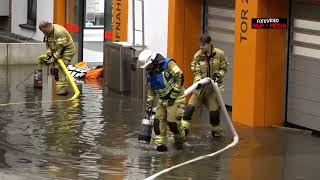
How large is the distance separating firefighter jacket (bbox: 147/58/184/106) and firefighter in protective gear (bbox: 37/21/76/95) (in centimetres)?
583

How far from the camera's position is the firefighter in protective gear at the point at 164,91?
455 inches

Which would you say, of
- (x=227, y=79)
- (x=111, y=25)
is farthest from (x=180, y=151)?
(x=111, y=25)

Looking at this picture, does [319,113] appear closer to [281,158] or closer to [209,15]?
[281,158]

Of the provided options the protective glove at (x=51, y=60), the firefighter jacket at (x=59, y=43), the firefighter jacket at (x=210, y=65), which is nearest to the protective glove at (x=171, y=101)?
the firefighter jacket at (x=210, y=65)

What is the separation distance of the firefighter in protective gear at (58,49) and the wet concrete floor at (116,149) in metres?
1.24

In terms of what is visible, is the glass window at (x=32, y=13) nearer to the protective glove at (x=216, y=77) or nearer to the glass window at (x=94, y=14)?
the glass window at (x=94, y=14)

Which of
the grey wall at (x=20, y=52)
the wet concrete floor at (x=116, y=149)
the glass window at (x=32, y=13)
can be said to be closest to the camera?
the wet concrete floor at (x=116, y=149)

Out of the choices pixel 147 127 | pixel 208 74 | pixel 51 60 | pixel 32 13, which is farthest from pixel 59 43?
pixel 32 13

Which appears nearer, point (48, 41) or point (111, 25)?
point (48, 41)

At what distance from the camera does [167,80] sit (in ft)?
38.2

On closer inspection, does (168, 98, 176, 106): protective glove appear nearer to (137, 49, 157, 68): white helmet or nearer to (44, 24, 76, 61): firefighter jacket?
(137, 49, 157, 68): white helmet

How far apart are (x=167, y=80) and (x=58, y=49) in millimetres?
6142

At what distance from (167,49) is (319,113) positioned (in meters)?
4.63

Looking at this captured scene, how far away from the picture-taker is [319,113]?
1348cm
